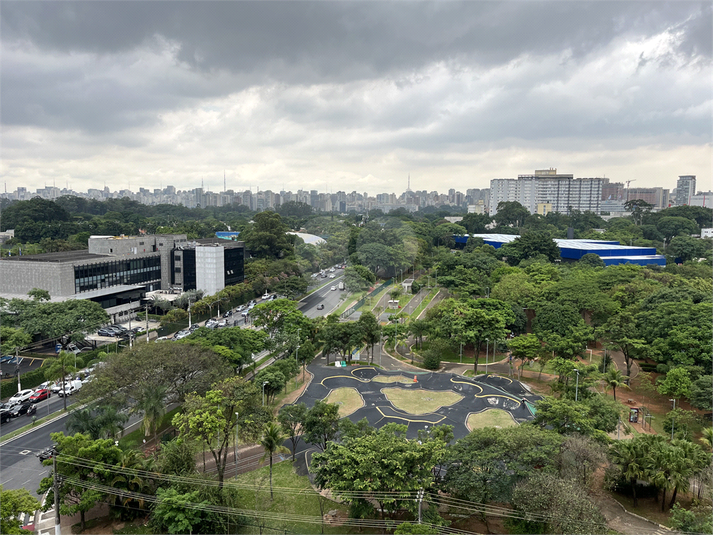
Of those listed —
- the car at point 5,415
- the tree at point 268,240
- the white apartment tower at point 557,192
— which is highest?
the white apartment tower at point 557,192

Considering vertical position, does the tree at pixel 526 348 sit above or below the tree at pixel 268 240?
below

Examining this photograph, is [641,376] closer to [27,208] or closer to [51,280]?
[51,280]

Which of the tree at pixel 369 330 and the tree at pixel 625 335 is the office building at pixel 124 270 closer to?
the tree at pixel 369 330

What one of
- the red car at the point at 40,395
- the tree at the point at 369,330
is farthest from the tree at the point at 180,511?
the tree at the point at 369,330

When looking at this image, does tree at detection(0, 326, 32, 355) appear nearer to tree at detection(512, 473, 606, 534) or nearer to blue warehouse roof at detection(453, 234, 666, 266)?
tree at detection(512, 473, 606, 534)

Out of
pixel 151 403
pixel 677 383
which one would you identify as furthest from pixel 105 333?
pixel 677 383

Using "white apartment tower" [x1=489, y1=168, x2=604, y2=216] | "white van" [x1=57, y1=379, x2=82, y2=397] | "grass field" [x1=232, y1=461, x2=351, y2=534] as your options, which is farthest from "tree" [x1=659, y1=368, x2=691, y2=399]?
"white apartment tower" [x1=489, y1=168, x2=604, y2=216]
